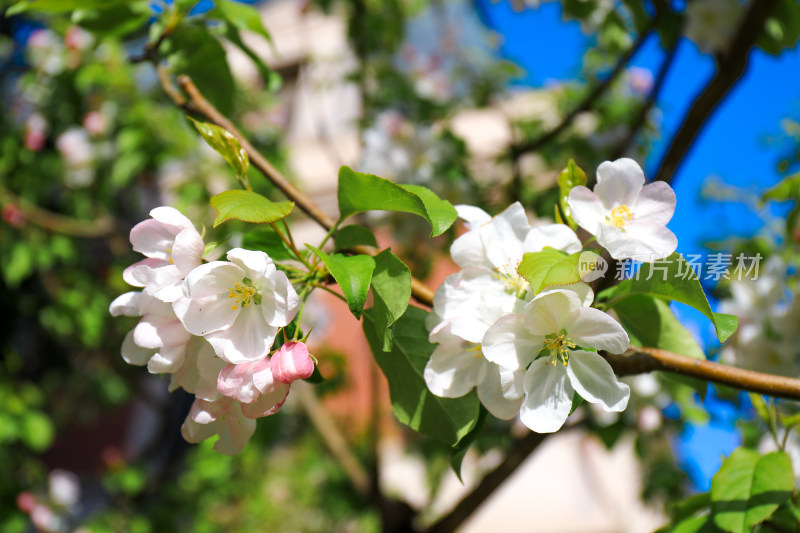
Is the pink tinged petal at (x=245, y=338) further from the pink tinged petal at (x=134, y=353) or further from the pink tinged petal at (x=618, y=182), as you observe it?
the pink tinged petal at (x=618, y=182)

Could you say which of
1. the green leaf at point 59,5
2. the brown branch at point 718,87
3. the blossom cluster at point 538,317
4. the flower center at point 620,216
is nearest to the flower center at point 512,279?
the blossom cluster at point 538,317

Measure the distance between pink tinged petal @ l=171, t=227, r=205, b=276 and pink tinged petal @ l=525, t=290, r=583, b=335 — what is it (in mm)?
308

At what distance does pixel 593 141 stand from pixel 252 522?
9.80 ft

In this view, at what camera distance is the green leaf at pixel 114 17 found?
1049mm

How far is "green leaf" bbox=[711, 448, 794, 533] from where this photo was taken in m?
0.72

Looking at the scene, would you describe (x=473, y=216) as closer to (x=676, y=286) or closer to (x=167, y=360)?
(x=676, y=286)

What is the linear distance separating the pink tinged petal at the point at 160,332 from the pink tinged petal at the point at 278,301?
9 cm

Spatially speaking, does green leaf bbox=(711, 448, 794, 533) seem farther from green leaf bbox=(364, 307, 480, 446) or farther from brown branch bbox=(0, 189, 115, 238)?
brown branch bbox=(0, 189, 115, 238)

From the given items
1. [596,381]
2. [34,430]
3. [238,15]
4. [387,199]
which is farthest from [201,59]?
[34,430]

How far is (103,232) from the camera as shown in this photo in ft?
8.59

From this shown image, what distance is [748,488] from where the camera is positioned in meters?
0.76

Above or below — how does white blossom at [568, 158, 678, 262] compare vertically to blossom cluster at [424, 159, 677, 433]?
above

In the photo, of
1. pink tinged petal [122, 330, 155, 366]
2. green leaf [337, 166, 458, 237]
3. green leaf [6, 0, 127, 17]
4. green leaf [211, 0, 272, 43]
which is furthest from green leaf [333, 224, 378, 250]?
green leaf [6, 0, 127, 17]

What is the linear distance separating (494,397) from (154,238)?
0.37 m
